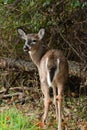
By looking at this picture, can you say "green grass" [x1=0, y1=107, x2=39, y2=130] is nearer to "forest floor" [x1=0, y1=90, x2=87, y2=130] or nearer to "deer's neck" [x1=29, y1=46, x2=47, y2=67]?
"forest floor" [x1=0, y1=90, x2=87, y2=130]

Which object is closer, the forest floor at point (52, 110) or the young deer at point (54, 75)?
the young deer at point (54, 75)

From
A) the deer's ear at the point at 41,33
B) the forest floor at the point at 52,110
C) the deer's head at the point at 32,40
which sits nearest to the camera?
the forest floor at the point at 52,110

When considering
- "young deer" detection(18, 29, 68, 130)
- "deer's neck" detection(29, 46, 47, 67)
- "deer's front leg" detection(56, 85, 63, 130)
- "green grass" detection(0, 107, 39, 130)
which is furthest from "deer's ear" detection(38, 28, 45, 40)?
"green grass" detection(0, 107, 39, 130)

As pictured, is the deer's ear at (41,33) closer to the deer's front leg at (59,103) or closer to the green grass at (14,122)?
the deer's front leg at (59,103)

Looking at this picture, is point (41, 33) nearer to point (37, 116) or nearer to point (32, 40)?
point (32, 40)

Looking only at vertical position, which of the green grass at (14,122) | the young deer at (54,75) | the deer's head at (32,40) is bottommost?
the green grass at (14,122)

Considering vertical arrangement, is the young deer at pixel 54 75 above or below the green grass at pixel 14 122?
above

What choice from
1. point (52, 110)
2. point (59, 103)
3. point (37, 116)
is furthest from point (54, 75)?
point (52, 110)

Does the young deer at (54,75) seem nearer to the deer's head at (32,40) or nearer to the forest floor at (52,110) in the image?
the forest floor at (52,110)

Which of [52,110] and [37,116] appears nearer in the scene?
[37,116]

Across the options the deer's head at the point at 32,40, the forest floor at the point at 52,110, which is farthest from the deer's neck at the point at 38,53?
the forest floor at the point at 52,110

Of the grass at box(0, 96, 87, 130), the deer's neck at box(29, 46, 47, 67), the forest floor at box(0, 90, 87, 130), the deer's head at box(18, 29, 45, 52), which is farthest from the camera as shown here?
the deer's neck at box(29, 46, 47, 67)

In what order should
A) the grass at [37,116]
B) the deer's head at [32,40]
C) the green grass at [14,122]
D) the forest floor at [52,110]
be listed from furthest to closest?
the deer's head at [32,40], the forest floor at [52,110], the grass at [37,116], the green grass at [14,122]

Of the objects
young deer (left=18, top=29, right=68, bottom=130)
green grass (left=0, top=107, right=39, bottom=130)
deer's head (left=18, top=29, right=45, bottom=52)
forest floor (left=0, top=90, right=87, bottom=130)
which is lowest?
forest floor (left=0, top=90, right=87, bottom=130)
